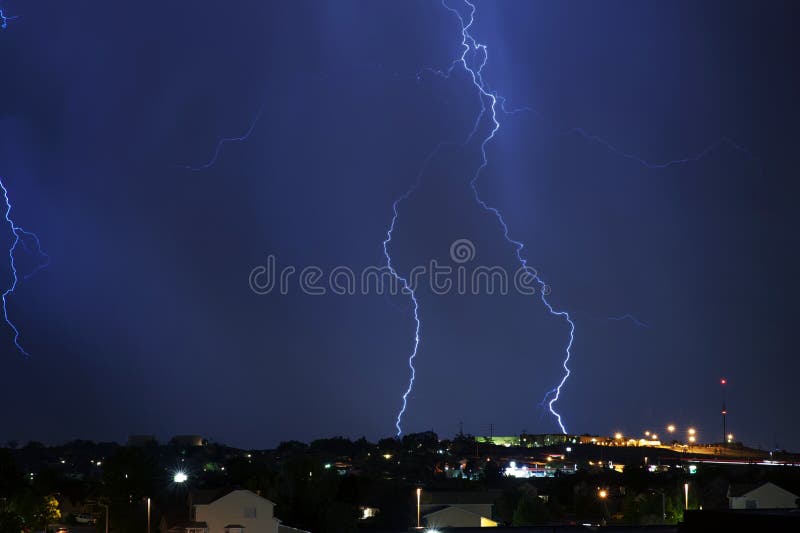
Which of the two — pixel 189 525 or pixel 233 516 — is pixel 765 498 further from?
pixel 189 525

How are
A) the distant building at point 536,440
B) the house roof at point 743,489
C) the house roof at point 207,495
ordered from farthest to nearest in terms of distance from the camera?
the distant building at point 536,440
the house roof at point 743,489
the house roof at point 207,495

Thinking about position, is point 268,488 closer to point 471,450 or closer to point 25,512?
point 25,512

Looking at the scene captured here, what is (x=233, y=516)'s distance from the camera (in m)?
34.8

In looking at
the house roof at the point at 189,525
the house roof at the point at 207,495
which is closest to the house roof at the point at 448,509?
the house roof at the point at 207,495

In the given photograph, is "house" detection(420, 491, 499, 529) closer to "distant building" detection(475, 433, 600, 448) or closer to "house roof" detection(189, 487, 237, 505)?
"house roof" detection(189, 487, 237, 505)

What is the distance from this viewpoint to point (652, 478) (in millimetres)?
64938

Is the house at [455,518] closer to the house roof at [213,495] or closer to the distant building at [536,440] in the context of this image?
the house roof at [213,495]

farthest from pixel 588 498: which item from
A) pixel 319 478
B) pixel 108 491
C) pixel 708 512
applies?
pixel 708 512

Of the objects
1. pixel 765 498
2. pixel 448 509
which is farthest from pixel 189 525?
pixel 765 498

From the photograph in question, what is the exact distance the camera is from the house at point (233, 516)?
34.6m

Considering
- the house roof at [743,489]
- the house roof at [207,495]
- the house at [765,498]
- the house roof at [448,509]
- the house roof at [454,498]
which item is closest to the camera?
the house roof at [207,495]

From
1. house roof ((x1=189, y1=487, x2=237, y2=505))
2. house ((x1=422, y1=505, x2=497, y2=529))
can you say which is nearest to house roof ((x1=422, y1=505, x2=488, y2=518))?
house ((x1=422, y1=505, x2=497, y2=529))

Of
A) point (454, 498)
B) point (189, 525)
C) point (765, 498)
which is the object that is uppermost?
point (765, 498)

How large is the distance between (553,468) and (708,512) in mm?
83998
